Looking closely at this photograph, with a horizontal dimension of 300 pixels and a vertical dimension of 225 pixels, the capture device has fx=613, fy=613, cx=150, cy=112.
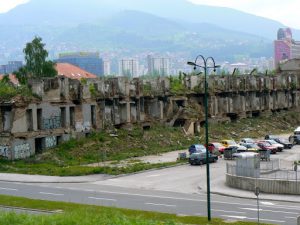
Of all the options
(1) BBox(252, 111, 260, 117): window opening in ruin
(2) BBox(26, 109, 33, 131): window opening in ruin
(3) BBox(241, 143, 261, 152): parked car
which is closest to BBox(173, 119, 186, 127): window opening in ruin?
(3) BBox(241, 143, 261, 152): parked car

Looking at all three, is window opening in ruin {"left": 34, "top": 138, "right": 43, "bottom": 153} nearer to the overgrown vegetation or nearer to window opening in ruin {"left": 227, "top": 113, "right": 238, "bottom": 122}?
the overgrown vegetation

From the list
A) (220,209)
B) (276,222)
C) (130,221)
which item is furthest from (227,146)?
(130,221)

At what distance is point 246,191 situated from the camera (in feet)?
153

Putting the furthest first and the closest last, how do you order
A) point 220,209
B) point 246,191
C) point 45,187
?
point 45,187, point 246,191, point 220,209

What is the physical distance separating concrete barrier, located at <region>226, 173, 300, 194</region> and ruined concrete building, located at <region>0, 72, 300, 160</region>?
26666 millimetres

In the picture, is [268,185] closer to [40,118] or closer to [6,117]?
[40,118]

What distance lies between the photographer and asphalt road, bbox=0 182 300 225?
123 ft

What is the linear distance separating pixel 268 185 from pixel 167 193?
25.3ft

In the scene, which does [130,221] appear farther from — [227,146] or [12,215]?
[227,146]

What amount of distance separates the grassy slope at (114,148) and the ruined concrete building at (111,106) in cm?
203

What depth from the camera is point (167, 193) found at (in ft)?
155

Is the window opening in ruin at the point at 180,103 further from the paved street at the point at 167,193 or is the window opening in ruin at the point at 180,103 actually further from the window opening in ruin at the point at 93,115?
the paved street at the point at 167,193

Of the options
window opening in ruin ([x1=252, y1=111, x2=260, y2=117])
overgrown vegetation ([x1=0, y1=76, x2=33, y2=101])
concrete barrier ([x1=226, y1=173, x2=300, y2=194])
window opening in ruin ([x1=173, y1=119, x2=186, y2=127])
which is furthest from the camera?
window opening in ruin ([x1=252, y1=111, x2=260, y2=117])

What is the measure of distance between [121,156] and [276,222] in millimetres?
34186
